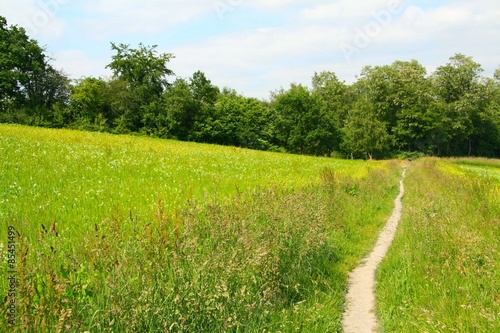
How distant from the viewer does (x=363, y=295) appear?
678cm

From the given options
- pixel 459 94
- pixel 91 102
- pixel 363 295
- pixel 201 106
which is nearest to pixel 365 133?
pixel 459 94

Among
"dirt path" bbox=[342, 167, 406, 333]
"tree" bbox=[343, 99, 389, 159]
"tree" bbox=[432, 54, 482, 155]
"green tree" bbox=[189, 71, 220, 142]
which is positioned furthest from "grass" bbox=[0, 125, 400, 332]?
"tree" bbox=[432, 54, 482, 155]

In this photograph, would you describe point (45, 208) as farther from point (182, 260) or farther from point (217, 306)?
point (217, 306)

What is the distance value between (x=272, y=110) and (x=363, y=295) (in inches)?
2852

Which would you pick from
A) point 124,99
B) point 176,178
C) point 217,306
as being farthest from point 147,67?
point 217,306

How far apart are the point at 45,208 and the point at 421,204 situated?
11196mm

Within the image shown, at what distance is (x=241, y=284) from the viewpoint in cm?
516

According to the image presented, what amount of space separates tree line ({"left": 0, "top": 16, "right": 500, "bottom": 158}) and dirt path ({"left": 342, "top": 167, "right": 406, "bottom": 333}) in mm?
47545

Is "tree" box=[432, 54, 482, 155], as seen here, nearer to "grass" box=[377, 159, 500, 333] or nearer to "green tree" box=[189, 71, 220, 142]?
"green tree" box=[189, 71, 220, 142]

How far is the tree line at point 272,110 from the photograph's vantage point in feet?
177

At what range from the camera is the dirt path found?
5.66 m

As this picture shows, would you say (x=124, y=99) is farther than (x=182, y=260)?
Yes

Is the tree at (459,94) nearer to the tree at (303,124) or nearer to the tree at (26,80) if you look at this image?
the tree at (303,124)

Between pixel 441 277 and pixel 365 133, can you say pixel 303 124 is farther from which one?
pixel 441 277
